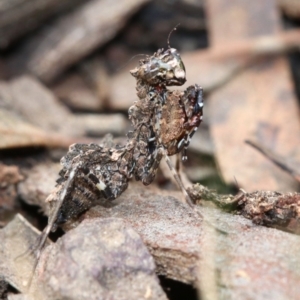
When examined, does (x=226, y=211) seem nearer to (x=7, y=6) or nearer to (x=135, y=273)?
(x=135, y=273)

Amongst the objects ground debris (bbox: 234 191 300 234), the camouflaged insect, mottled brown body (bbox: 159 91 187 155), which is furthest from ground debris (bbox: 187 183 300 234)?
mottled brown body (bbox: 159 91 187 155)

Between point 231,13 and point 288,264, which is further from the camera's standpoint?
point 231,13

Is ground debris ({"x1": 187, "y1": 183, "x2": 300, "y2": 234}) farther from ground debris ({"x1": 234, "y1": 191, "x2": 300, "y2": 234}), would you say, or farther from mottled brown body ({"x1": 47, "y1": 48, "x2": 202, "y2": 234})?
mottled brown body ({"x1": 47, "y1": 48, "x2": 202, "y2": 234})

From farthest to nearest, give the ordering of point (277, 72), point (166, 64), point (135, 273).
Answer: point (277, 72)
point (166, 64)
point (135, 273)

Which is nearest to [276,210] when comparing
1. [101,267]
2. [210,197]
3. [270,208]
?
[270,208]

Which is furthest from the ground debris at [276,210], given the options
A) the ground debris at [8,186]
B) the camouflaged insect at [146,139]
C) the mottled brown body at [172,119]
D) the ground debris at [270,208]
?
the ground debris at [8,186]

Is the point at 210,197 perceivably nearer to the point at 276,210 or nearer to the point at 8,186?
the point at 276,210

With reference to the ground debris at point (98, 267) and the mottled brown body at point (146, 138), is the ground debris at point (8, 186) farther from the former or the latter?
the ground debris at point (98, 267)

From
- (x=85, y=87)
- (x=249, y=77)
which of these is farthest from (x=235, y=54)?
(x=85, y=87)
